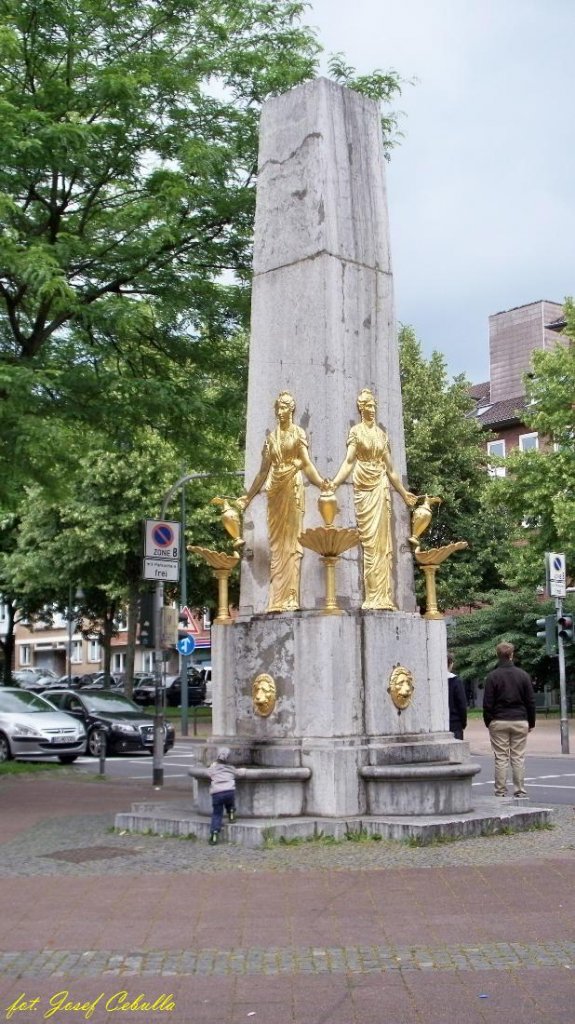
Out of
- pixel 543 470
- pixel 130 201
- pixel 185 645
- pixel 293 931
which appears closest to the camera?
pixel 293 931

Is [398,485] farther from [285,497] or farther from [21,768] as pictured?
[21,768]

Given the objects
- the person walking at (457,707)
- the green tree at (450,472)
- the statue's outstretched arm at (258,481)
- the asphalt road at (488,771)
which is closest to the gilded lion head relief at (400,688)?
the statue's outstretched arm at (258,481)

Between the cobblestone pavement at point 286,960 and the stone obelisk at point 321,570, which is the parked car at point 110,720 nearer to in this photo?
the stone obelisk at point 321,570

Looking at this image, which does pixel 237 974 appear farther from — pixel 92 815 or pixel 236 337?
pixel 236 337

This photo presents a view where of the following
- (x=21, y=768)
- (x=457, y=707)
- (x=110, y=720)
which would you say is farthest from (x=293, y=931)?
(x=110, y=720)

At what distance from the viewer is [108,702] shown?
2819 cm

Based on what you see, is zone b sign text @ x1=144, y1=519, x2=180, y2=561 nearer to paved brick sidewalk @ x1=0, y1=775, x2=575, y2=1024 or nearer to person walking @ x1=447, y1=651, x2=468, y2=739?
person walking @ x1=447, y1=651, x2=468, y2=739

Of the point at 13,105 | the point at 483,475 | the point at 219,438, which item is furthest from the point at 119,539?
the point at 13,105

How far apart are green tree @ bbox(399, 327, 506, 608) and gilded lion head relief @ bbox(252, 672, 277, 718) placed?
32.3 m

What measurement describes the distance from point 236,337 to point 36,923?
12.7 meters

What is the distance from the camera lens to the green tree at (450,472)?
4459 centimetres

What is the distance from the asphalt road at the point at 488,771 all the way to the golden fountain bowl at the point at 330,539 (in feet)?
15.8

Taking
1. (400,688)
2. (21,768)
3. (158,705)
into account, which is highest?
(400,688)

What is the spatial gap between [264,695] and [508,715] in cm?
334
